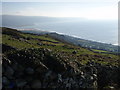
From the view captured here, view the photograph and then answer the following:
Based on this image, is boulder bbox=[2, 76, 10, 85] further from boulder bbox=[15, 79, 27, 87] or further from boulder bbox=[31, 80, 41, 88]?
boulder bbox=[31, 80, 41, 88]

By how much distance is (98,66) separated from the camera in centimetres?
2384

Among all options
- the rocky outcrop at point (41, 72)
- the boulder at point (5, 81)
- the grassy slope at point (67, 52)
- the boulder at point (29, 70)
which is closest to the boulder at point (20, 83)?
the rocky outcrop at point (41, 72)

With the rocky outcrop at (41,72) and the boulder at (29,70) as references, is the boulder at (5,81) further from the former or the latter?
the boulder at (29,70)

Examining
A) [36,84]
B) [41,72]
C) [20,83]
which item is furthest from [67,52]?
[20,83]

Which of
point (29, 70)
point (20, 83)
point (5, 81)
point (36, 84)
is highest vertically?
point (29, 70)

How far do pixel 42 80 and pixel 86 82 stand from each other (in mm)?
5416

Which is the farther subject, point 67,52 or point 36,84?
point 67,52

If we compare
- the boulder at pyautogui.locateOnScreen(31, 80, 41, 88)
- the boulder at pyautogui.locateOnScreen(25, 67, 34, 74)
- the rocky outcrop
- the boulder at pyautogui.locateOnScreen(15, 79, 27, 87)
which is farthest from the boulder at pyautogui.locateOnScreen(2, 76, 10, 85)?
the boulder at pyautogui.locateOnScreen(31, 80, 41, 88)

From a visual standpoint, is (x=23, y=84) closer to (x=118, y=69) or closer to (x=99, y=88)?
(x=99, y=88)

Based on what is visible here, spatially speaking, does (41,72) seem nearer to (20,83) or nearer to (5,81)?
(20,83)

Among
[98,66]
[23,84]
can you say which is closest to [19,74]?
[23,84]

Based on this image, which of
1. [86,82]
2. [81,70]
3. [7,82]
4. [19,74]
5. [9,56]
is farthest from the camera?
[81,70]

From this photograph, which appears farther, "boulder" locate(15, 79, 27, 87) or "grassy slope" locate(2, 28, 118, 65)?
"grassy slope" locate(2, 28, 118, 65)

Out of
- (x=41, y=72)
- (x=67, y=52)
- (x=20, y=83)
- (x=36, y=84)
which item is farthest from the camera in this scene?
(x=67, y=52)
